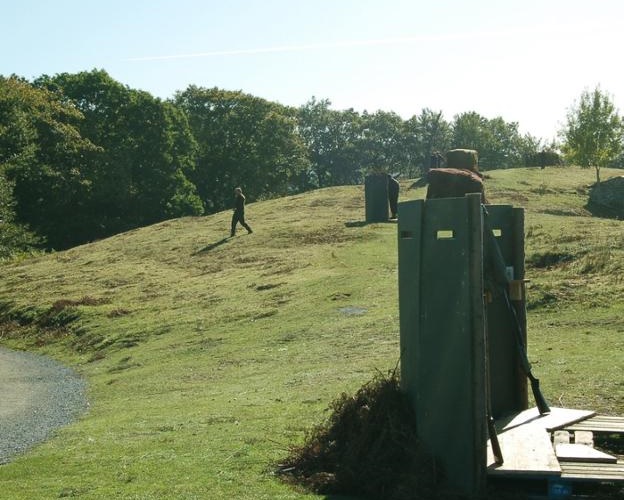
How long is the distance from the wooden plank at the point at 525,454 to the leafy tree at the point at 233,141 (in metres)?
88.9

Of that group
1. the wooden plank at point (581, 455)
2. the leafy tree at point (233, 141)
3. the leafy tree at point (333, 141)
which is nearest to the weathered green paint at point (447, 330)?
the wooden plank at point (581, 455)

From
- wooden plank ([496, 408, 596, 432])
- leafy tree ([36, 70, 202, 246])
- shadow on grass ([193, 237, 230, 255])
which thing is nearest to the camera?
wooden plank ([496, 408, 596, 432])

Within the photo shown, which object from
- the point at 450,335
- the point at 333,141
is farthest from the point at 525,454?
the point at 333,141

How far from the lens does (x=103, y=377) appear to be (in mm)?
23469

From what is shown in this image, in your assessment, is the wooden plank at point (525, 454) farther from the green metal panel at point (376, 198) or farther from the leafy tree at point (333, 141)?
the leafy tree at point (333, 141)

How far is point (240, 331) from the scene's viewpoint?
26.2 meters

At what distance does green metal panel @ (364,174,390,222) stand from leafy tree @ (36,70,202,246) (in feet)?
135

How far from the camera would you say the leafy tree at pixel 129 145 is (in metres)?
79.3

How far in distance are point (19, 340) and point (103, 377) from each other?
11448mm

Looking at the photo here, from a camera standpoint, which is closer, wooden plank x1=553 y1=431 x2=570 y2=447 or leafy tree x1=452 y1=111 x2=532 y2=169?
wooden plank x1=553 y1=431 x2=570 y2=447

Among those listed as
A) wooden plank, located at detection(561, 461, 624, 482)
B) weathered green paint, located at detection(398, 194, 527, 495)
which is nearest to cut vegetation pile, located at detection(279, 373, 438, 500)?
weathered green paint, located at detection(398, 194, 527, 495)

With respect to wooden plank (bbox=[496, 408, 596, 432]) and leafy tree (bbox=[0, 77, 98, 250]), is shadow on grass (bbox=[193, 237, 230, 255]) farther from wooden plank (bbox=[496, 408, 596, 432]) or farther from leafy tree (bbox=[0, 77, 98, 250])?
wooden plank (bbox=[496, 408, 596, 432])

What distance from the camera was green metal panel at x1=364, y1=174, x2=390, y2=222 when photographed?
136ft

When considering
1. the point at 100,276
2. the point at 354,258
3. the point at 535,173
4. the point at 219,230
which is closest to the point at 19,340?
the point at 100,276
